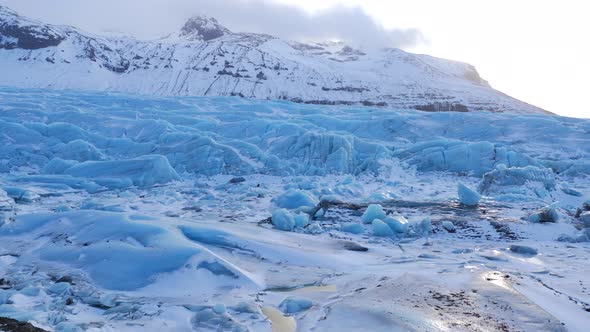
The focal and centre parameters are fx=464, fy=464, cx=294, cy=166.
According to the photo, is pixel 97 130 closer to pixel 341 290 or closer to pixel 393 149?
pixel 393 149

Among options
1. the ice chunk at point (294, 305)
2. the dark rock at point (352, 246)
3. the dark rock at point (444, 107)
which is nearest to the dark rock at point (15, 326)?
the ice chunk at point (294, 305)

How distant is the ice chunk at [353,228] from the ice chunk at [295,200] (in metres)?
1.70

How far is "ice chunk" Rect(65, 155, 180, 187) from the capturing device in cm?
1192

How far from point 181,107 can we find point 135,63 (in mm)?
73156

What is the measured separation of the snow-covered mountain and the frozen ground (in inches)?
2558

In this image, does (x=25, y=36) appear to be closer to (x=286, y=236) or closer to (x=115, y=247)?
(x=286, y=236)

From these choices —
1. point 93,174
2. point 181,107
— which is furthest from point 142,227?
point 181,107

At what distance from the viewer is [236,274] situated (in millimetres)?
4934

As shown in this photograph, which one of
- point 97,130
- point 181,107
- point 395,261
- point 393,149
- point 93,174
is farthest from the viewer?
point 181,107

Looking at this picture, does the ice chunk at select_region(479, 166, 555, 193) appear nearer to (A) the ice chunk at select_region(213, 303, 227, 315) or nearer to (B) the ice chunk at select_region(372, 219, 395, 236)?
(B) the ice chunk at select_region(372, 219, 395, 236)

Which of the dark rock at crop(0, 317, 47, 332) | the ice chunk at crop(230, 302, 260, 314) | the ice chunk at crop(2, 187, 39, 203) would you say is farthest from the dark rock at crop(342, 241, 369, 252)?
the ice chunk at crop(2, 187, 39, 203)

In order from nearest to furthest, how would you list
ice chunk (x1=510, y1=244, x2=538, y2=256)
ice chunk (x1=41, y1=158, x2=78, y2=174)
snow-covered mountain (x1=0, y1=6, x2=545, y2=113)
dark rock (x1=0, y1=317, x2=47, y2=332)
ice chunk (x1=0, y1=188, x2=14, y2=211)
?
dark rock (x1=0, y1=317, x2=47, y2=332)
ice chunk (x1=510, y1=244, x2=538, y2=256)
ice chunk (x1=0, y1=188, x2=14, y2=211)
ice chunk (x1=41, y1=158, x2=78, y2=174)
snow-covered mountain (x1=0, y1=6, x2=545, y2=113)

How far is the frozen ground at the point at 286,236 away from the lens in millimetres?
4094

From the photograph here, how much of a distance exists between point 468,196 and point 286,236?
13.8 feet
